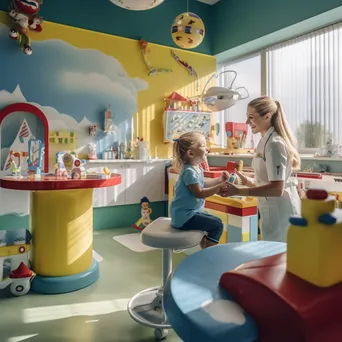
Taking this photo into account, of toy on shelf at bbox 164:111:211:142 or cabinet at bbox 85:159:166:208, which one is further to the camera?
toy on shelf at bbox 164:111:211:142

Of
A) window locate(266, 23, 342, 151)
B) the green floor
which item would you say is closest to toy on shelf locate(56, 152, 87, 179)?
the green floor

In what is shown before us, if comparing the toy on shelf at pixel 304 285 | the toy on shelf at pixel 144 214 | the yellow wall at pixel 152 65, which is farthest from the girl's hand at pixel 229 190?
the yellow wall at pixel 152 65

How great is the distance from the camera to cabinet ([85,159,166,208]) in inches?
175

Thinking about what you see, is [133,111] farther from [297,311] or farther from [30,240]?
[297,311]

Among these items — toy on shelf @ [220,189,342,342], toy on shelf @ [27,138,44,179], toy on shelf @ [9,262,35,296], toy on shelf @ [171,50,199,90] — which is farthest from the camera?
toy on shelf @ [171,50,199,90]

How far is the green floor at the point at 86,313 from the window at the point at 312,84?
2.42m

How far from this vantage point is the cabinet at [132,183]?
14.6ft

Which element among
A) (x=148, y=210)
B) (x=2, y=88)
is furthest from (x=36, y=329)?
(x=2, y=88)

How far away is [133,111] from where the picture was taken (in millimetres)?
4734

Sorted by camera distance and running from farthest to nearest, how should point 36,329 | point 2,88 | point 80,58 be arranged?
point 80,58 < point 2,88 < point 36,329

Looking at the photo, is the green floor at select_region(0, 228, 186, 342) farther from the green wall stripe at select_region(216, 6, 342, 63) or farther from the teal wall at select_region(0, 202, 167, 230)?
the green wall stripe at select_region(216, 6, 342, 63)

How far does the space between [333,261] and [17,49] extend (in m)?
4.16

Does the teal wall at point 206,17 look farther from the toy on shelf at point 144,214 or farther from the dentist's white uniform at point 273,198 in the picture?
the dentist's white uniform at point 273,198

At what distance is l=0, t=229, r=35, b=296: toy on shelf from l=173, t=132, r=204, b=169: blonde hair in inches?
56.2
